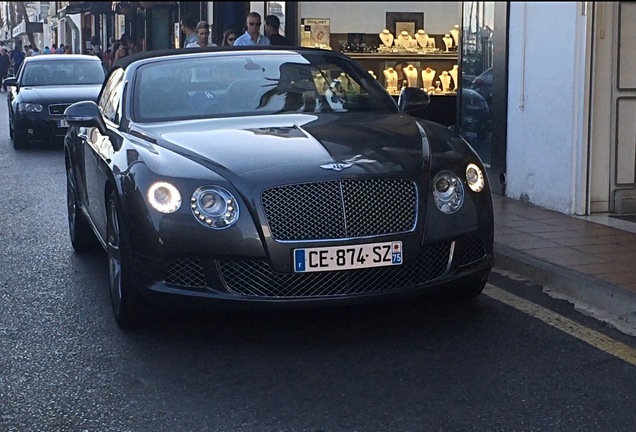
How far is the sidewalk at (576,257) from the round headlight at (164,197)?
2240mm

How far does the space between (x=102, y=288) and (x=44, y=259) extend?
1.12 meters

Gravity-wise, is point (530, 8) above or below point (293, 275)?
above

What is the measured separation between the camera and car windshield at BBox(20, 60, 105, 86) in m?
17.0

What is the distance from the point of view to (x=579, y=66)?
816cm

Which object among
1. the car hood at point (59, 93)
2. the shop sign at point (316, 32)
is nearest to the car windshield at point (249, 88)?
the shop sign at point (316, 32)

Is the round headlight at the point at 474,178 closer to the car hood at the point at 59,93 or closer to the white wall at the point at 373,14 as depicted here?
the white wall at the point at 373,14

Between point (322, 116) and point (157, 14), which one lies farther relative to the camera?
point (157, 14)

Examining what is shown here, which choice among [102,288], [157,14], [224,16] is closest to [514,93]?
[102,288]

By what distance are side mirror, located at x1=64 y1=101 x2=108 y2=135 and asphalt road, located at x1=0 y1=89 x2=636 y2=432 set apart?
978 millimetres

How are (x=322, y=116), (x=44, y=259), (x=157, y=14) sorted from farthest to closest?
(x=157, y=14) → (x=44, y=259) → (x=322, y=116)

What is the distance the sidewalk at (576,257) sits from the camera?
219 inches

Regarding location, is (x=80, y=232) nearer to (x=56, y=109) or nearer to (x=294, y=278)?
(x=294, y=278)

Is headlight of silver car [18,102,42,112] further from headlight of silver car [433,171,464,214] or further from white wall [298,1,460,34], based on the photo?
headlight of silver car [433,171,464,214]

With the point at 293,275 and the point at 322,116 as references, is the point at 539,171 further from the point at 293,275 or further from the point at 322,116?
the point at 293,275
